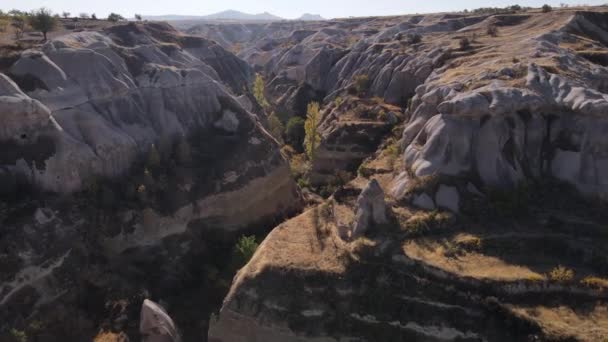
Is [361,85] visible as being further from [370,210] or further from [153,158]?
[370,210]

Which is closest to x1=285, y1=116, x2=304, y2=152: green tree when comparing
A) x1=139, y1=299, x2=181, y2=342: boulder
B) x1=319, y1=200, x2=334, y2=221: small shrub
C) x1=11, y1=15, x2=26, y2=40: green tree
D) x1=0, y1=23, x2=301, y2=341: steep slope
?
x1=0, y1=23, x2=301, y2=341: steep slope

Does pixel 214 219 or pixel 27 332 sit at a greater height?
pixel 214 219

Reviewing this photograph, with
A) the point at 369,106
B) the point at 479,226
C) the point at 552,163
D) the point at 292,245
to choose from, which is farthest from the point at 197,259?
the point at 369,106

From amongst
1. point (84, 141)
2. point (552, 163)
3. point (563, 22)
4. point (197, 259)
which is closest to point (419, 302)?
point (552, 163)

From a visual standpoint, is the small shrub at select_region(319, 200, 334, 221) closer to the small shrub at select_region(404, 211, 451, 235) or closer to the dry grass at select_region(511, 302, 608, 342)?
the small shrub at select_region(404, 211, 451, 235)

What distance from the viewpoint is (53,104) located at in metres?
36.9

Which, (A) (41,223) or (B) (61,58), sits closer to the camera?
(A) (41,223)

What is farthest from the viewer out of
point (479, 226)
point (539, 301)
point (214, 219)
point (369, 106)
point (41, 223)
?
point (369, 106)

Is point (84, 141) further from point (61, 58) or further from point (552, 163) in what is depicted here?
point (552, 163)

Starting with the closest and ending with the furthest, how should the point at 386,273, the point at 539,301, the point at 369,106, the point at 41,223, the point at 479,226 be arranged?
the point at 539,301
the point at 386,273
the point at 479,226
the point at 41,223
the point at 369,106

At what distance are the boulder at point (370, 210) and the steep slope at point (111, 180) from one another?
1428 cm

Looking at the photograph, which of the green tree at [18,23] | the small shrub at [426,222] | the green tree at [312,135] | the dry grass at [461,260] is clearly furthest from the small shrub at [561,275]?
the green tree at [18,23]

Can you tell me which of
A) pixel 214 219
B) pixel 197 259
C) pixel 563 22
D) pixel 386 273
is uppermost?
pixel 563 22

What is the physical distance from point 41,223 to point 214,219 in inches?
533
